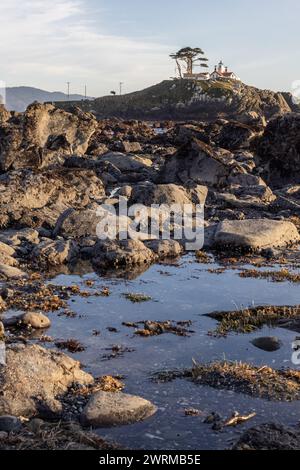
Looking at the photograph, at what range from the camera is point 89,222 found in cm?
2733

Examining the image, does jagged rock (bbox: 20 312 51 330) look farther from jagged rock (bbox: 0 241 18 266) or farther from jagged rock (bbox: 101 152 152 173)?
jagged rock (bbox: 101 152 152 173)

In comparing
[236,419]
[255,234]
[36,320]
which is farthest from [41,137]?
[236,419]

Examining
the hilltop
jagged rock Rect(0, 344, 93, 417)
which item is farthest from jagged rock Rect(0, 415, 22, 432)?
the hilltop

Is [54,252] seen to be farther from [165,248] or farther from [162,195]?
[162,195]

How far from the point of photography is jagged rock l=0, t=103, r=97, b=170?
3994 cm

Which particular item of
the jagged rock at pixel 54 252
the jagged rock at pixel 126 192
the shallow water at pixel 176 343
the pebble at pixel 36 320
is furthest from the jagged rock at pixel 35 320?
the jagged rock at pixel 126 192

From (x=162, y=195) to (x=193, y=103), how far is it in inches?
5385

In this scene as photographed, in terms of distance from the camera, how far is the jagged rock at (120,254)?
77.2 feet

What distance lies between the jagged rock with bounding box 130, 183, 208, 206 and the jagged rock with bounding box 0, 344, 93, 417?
19.7 metres

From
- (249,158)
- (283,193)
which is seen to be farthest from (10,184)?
(249,158)

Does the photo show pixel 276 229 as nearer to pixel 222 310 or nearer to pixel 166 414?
pixel 222 310

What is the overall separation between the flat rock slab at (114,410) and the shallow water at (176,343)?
182mm

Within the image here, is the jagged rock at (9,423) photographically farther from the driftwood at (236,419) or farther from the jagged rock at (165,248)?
the jagged rock at (165,248)

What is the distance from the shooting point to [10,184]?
98.8 ft
